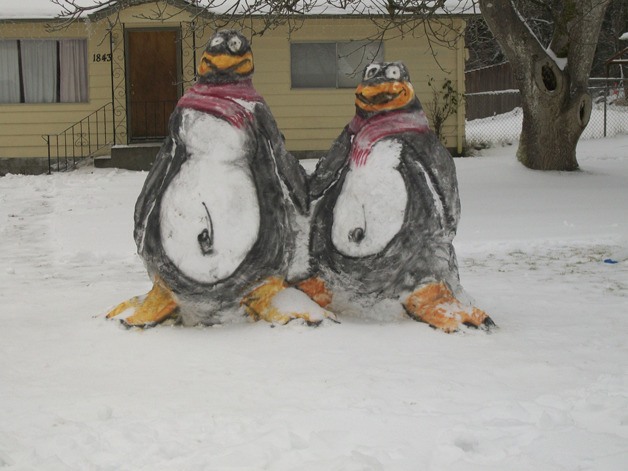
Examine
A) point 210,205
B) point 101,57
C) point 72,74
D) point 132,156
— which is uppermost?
point 101,57

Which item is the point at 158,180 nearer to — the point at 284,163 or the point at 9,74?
the point at 284,163

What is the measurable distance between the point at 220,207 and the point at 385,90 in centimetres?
131

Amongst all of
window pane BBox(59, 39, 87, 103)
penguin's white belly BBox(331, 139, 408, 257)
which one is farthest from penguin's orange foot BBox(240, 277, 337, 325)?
window pane BBox(59, 39, 87, 103)

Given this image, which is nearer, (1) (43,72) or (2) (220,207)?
(2) (220,207)

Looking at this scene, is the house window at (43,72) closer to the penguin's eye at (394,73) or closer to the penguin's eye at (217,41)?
the penguin's eye at (217,41)

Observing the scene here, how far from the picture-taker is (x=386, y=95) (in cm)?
627

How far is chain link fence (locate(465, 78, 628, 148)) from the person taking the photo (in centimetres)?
2269

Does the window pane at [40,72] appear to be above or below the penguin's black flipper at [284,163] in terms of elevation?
above

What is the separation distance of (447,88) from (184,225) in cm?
1368

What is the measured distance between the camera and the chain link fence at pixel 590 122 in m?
22.7

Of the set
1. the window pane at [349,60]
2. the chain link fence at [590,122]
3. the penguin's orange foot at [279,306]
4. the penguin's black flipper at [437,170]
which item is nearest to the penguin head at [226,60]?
the penguin's black flipper at [437,170]

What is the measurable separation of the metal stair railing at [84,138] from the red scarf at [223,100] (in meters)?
12.8

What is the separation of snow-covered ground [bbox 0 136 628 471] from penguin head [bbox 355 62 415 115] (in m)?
1.41

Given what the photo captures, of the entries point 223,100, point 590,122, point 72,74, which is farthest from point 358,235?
point 590,122
